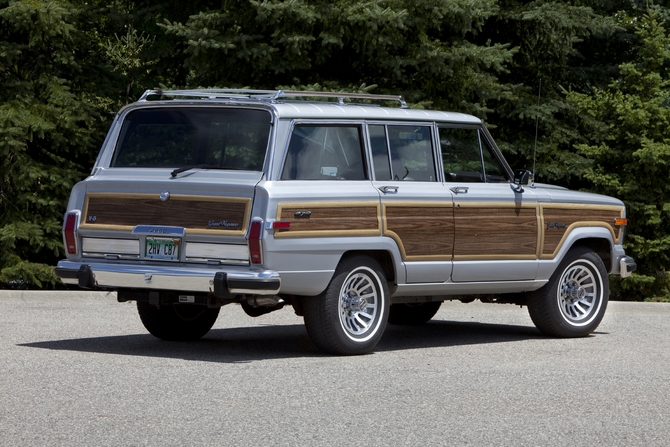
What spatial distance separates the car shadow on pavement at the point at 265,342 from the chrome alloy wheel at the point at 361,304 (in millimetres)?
412

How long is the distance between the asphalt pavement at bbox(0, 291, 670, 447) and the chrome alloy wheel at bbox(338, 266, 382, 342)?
0.90 feet

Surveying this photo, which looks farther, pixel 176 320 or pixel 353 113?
pixel 176 320

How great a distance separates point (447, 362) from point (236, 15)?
33.8 ft

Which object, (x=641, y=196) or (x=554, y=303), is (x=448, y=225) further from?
(x=641, y=196)

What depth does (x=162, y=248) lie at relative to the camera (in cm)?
967

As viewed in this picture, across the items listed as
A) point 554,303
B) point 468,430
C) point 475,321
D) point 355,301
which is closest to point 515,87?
point 475,321

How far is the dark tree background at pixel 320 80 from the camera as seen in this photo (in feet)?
60.3

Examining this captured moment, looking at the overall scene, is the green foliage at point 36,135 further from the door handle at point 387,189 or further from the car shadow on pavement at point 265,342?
the door handle at point 387,189

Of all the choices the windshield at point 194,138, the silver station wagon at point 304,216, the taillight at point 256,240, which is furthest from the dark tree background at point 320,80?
the taillight at point 256,240

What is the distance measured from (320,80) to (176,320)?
30.6ft

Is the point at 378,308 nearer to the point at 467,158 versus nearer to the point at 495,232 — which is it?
the point at 495,232

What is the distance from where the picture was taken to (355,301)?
1011cm

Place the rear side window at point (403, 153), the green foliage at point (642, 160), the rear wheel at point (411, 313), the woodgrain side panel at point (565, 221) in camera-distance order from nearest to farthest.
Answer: the rear side window at point (403, 153)
the woodgrain side panel at point (565, 221)
the rear wheel at point (411, 313)
the green foliage at point (642, 160)

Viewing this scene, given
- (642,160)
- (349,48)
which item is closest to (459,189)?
(642,160)
